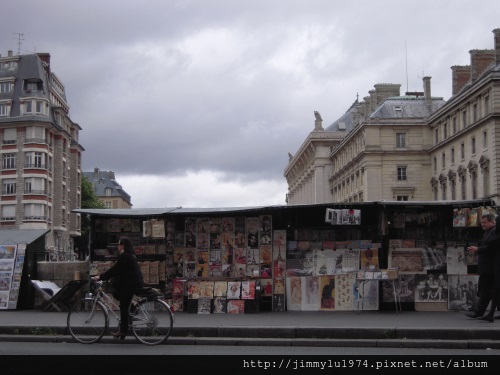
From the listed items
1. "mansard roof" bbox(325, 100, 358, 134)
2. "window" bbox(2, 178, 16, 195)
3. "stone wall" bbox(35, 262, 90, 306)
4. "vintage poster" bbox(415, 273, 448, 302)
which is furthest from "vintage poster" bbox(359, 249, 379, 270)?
"mansard roof" bbox(325, 100, 358, 134)

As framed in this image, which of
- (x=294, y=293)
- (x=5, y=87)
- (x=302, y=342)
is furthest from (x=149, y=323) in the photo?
(x=5, y=87)

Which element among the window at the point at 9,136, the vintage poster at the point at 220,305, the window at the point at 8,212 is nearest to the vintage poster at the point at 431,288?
the vintage poster at the point at 220,305

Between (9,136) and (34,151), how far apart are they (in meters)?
3.86

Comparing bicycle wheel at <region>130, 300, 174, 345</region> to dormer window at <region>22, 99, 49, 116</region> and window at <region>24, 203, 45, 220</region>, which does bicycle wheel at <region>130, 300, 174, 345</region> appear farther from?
dormer window at <region>22, 99, 49, 116</region>

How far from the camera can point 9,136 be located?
282 feet

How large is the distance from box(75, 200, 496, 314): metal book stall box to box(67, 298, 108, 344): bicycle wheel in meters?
4.29

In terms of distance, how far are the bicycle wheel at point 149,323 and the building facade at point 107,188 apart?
162 metres

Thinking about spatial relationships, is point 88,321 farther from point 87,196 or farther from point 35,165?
point 87,196

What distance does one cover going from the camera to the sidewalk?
1287cm

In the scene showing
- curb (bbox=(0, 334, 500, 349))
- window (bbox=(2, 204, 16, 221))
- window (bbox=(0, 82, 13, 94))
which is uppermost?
window (bbox=(0, 82, 13, 94))

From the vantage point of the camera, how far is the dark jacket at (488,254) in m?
14.9

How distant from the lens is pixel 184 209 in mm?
18547
